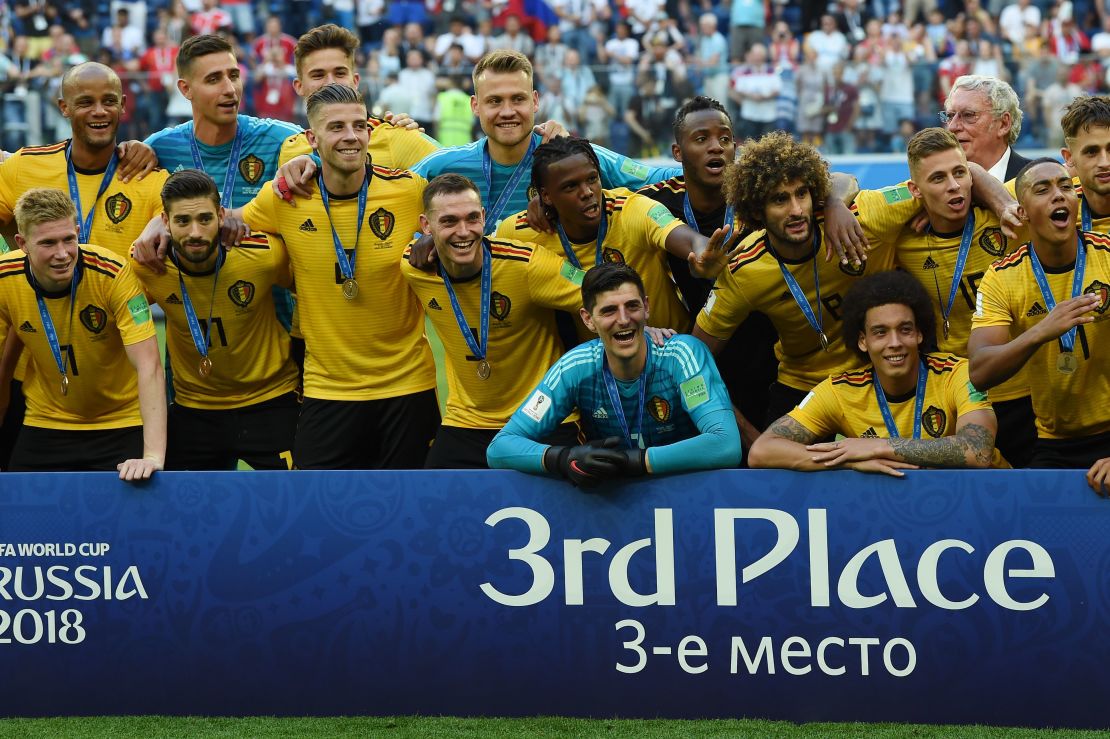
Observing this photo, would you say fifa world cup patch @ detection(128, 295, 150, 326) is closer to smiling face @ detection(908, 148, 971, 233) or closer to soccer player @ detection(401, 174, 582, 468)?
soccer player @ detection(401, 174, 582, 468)

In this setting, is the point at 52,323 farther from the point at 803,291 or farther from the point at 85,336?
the point at 803,291

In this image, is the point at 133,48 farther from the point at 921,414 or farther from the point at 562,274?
the point at 921,414

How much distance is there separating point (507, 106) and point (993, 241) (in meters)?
2.33

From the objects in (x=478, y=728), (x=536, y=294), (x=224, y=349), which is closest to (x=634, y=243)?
(x=536, y=294)

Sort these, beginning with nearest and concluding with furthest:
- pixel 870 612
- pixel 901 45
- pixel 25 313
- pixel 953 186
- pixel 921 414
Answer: pixel 870 612 → pixel 921 414 → pixel 953 186 → pixel 25 313 → pixel 901 45

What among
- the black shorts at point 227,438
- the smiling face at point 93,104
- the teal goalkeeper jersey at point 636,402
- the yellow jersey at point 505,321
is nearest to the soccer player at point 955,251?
the teal goalkeeper jersey at point 636,402

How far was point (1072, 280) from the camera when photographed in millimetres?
5578

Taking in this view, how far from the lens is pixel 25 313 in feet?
21.3

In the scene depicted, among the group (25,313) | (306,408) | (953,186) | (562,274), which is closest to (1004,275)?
(953,186)

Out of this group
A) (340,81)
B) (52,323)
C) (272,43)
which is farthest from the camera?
(272,43)

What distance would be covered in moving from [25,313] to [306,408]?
1.32m

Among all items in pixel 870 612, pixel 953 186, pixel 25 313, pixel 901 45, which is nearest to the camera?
pixel 870 612

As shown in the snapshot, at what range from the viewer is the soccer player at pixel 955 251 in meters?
6.02

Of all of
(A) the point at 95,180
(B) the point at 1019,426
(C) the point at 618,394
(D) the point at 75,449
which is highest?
(A) the point at 95,180
